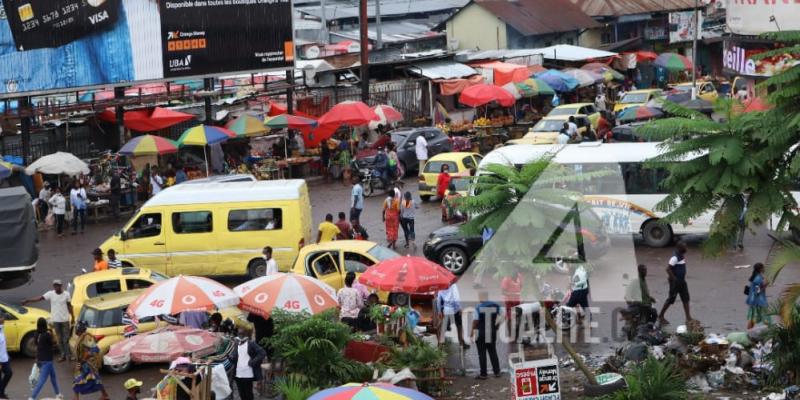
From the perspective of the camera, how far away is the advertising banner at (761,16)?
28016 millimetres

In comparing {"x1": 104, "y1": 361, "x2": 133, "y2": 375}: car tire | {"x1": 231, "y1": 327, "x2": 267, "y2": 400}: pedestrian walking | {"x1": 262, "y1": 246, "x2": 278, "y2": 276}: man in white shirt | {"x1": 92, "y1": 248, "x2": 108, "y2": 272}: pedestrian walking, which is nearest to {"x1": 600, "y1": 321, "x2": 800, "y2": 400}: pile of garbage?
{"x1": 231, "y1": 327, "x2": 267, "y2": 400}: pedestrian walking

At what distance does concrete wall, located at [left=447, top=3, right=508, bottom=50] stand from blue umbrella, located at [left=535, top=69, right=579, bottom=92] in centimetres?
953

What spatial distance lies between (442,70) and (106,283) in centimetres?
2671

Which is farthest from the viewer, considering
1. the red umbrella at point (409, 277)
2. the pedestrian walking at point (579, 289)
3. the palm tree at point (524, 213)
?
the pedestrian walking at point (579, 289)

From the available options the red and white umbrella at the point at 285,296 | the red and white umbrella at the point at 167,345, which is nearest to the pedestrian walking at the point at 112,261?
the red and white umbrella at the point at 285,296

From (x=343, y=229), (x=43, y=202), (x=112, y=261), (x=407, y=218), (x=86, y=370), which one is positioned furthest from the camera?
(x=43, y=202)

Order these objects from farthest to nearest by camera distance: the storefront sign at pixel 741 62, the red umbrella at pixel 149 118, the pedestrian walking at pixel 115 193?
the red umbrella at pixel 149 118 < the pedestrian walking at pixel 115 193 < the storefront sign at pixel 741 62

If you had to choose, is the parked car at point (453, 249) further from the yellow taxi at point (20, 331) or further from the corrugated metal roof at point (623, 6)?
the corrugated metal roof at point (623, 6)

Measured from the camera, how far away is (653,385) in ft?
44.5

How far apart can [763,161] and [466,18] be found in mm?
42417

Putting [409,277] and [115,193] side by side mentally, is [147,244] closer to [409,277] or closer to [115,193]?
[115,193]

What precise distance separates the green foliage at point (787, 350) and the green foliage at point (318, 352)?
4.91 metres

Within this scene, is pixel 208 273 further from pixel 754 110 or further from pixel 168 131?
pixel 168 131

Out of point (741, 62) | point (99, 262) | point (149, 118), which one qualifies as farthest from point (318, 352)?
point (149, 118)
